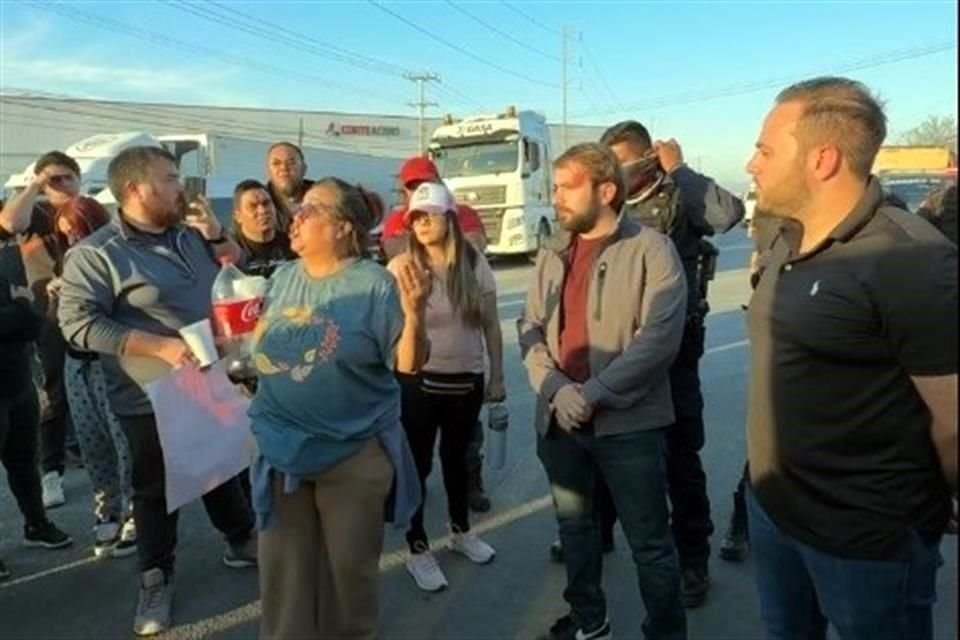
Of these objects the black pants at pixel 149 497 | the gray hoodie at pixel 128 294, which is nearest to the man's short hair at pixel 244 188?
the gray hoodie at pixel 128 294

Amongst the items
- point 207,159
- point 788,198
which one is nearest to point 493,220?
point 207,159

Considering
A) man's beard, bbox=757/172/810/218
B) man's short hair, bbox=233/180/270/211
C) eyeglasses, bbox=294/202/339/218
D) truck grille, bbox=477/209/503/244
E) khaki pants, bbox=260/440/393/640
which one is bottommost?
khaki pants, bbox=260/440/393/640

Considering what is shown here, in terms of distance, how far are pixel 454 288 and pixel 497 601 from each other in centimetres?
142

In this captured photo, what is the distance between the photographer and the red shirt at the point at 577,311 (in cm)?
294

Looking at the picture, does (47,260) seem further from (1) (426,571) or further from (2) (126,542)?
(1) (426,571)

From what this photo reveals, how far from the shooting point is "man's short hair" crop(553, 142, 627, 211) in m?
2.88

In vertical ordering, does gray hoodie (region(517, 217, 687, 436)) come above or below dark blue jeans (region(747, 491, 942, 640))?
above

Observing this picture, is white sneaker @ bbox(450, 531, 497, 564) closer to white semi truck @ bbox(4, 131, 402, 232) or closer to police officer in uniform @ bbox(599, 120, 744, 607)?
police officer in uniform @ bbox(599, 120, 744, 607)

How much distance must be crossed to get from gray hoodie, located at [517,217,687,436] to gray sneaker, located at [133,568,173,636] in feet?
6.44

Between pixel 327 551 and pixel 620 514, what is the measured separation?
40.2 inches

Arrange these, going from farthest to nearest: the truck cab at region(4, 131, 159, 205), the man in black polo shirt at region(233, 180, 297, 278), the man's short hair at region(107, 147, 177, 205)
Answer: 1. the truck cab at region(4, 131, 159, 205)
2. the man in black polo shirt at region(233, 180, 297, 278)
3. the man's short hair at region(107, 147, 177, 205)

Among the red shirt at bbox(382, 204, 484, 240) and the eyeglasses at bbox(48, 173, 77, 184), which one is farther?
the eyeglasses at bbox(48, 173, 77, 184)

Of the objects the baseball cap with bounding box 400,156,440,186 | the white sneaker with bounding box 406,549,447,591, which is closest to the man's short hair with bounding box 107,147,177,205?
the baseball cap with bounding box 400,156,440,186

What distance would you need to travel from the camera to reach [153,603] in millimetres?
3611
